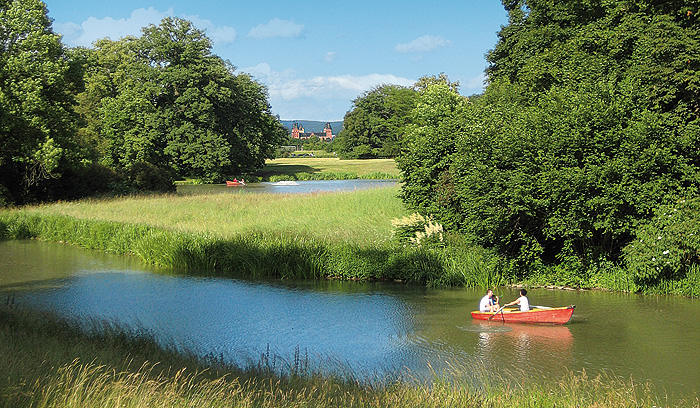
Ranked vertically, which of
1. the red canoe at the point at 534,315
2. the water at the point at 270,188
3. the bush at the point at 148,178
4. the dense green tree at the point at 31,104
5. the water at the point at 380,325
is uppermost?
the dense green tree at the point at 31,104

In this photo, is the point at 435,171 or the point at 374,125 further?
the point at 374,125

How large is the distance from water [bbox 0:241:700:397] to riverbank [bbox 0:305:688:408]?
116 centimetres

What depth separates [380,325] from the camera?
15.2m

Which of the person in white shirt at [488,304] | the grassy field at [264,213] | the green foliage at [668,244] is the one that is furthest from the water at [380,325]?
the grassy field at [264,213]

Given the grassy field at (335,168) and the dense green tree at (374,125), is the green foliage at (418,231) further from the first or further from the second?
the dense green tree at (374,125)

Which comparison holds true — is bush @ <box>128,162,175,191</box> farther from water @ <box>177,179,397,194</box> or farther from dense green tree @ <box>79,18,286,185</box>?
dense green tree @ <box>79,18,286,185</box>

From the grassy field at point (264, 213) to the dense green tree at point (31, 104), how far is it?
11.1 feet

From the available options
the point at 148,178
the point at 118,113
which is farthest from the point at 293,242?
the point at 118,113

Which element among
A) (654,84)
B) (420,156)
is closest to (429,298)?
(420,156)

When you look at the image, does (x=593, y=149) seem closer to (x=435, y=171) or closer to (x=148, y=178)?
(x=435, y=171)

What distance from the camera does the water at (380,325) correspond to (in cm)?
1209

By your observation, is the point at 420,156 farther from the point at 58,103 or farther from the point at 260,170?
the point at 260,170

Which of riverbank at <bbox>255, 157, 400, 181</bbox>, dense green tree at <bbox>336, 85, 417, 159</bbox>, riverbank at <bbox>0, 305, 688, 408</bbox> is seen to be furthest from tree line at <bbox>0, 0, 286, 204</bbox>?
riverbank at <bbox>0, 305, 688, 408</bbox>

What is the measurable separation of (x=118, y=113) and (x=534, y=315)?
51258 mm
